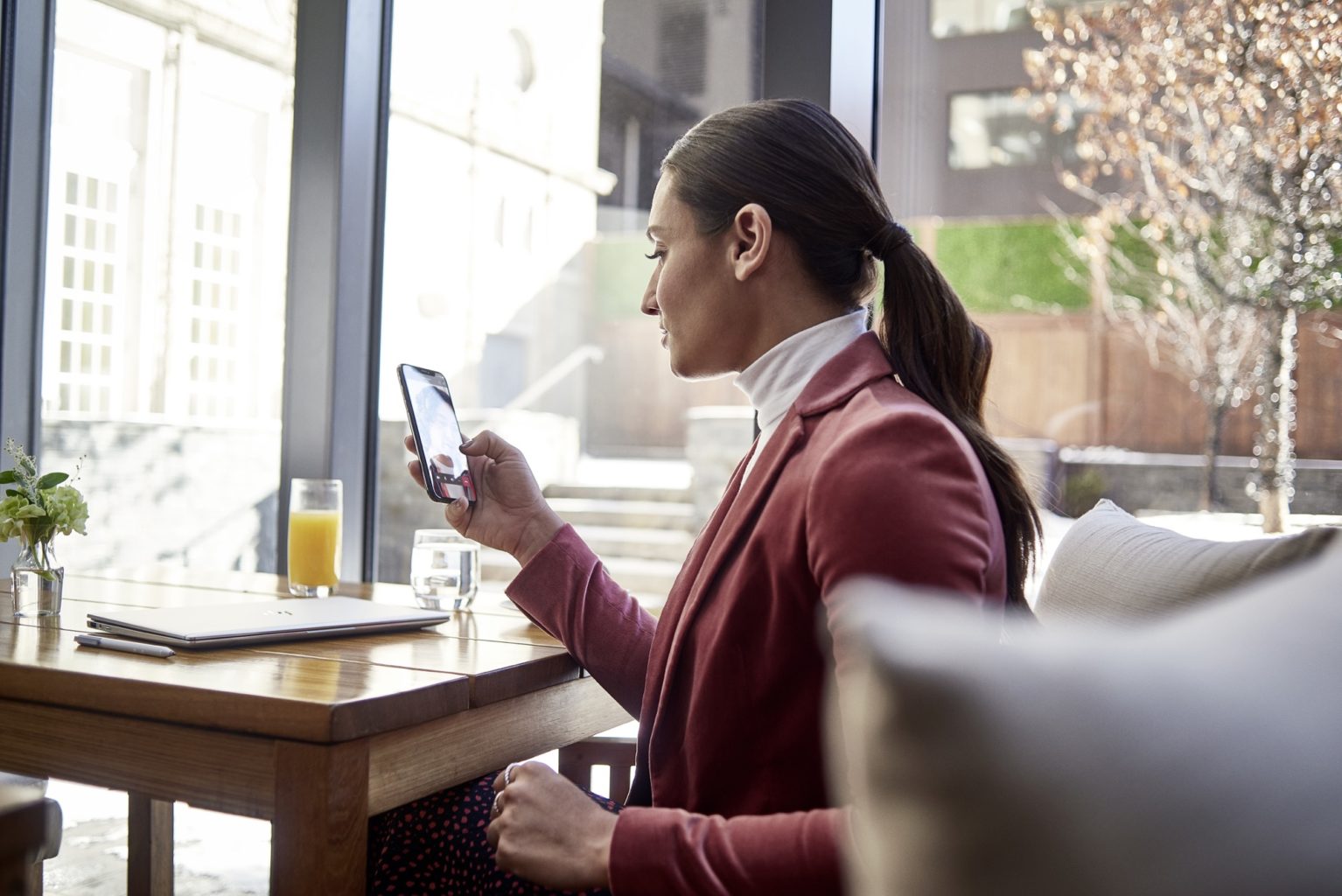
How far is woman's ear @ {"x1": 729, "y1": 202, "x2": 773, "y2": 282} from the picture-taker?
1.17 metres

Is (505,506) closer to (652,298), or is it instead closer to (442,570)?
(442,570)

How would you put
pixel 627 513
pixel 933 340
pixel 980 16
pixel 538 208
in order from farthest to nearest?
pixel 627 513 < pixel 538 208 < pixel 980 16 < pixel 933 340

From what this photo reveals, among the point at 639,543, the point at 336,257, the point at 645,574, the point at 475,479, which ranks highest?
the point at 336,257

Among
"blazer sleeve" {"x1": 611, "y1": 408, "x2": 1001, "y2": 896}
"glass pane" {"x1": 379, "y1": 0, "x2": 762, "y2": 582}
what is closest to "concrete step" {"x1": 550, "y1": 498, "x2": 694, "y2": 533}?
"glass pane" {"x1": 379, "y1": 0, "x2": 762, "y2": 582}

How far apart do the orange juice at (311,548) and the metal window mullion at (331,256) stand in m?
0.59

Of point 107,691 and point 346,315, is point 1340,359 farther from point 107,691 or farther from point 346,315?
point 346,315

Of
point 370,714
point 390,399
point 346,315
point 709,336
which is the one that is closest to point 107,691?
point 370,714

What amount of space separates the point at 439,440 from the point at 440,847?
56cm

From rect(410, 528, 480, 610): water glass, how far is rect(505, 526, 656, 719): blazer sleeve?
266mm

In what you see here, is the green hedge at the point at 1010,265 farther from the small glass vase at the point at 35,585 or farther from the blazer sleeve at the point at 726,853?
the small glass vase at the point at 35,585

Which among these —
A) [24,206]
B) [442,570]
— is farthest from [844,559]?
[24,206]

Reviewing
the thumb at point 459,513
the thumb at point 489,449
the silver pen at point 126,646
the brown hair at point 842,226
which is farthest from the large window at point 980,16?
the silver pen at point 126,646

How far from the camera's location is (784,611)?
98 centimetres

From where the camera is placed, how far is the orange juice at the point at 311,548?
A: 1.75m
